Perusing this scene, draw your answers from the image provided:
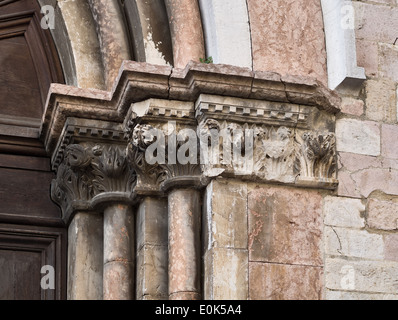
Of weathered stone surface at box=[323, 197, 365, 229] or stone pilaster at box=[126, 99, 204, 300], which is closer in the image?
stone pilaster at box=[126, 99, 204, 300]

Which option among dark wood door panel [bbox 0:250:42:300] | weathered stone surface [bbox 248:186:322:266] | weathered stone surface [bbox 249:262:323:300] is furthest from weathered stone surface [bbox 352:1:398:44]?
dark wood door panel [bbox 0:250:42:300]

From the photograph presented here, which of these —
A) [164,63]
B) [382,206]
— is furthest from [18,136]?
[382,206]

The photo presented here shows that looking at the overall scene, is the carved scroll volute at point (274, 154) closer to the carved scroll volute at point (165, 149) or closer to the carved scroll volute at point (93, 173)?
the carved scroll volute at point (165, 149)

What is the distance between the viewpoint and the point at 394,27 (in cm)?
572

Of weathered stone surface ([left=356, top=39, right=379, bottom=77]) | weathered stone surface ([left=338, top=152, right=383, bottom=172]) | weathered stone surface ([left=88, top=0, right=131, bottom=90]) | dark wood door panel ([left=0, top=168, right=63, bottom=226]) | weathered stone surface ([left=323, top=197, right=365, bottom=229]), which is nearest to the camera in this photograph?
weathered stone surface ([left=323, top=197, right=365, bottom=229])

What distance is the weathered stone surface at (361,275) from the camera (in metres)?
5.13

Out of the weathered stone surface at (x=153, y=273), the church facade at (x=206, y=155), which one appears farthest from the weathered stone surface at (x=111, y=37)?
the weathered stone surface at (x=153, y=273)

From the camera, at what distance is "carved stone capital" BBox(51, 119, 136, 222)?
555 centimetres

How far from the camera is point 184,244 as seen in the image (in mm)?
5102

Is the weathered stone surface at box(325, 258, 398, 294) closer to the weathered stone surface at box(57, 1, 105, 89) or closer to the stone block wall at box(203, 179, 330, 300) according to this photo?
the stone block wall at box(203, 179, 330, 300)

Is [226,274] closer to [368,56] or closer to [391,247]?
[391,247]

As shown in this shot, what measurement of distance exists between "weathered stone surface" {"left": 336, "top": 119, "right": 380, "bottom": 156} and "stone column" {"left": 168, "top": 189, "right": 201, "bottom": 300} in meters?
0.80

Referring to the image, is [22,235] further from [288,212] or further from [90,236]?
[288,212]

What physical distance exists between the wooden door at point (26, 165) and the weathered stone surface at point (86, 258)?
19cm
